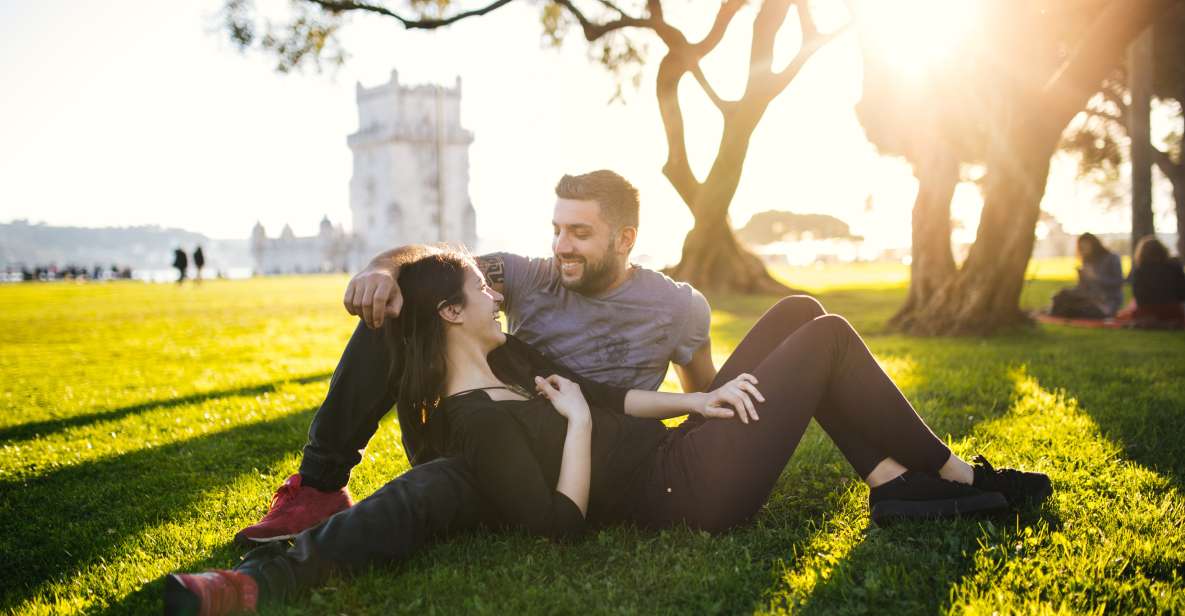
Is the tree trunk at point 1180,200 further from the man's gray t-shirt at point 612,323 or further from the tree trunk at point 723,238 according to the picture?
the man's gray t-shirt at point 612,323

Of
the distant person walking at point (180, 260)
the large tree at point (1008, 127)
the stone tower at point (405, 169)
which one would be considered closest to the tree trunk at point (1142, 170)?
the large tree at point (1008, 127)

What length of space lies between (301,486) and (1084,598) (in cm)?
322

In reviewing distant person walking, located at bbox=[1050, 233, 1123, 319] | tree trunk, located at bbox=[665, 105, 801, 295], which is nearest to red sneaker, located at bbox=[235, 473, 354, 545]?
tree trunk, located at bbox=[665, 105, 801, 295]

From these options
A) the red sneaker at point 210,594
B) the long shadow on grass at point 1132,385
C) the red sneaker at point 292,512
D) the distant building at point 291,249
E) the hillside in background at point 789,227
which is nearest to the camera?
the red sneaker at point 210,594

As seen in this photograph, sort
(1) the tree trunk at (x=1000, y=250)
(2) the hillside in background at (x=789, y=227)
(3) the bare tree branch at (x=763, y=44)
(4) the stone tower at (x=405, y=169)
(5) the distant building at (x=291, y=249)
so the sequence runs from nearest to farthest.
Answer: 1. (1) the tree trunk at (x=1000, y=250)
2. (3) the bare tree branch at (x=763, y=44)
3. (4) the stone tower at (x=405, y=169)
4. (5) the distant building at (x=291, y=249)
5. (2) the hillside in background at (x=789, y=227)

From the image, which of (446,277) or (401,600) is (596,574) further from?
(446,277)

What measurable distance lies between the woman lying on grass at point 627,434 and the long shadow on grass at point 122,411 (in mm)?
4703

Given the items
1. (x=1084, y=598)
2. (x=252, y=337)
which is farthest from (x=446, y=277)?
(x=252, y=337)

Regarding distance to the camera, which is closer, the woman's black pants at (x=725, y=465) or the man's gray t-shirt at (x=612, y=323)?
the woman's black pants at (x=725, y=465)

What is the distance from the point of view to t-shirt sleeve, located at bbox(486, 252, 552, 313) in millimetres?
4191

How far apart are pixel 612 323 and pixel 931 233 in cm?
995

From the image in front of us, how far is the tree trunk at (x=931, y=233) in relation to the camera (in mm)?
12234

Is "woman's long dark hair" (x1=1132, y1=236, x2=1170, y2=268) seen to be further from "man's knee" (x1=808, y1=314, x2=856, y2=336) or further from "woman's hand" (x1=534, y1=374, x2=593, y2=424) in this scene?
"woman's hand" (x1=534, y1=374, x2=593, y2=424)

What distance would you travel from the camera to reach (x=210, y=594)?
263 cm
